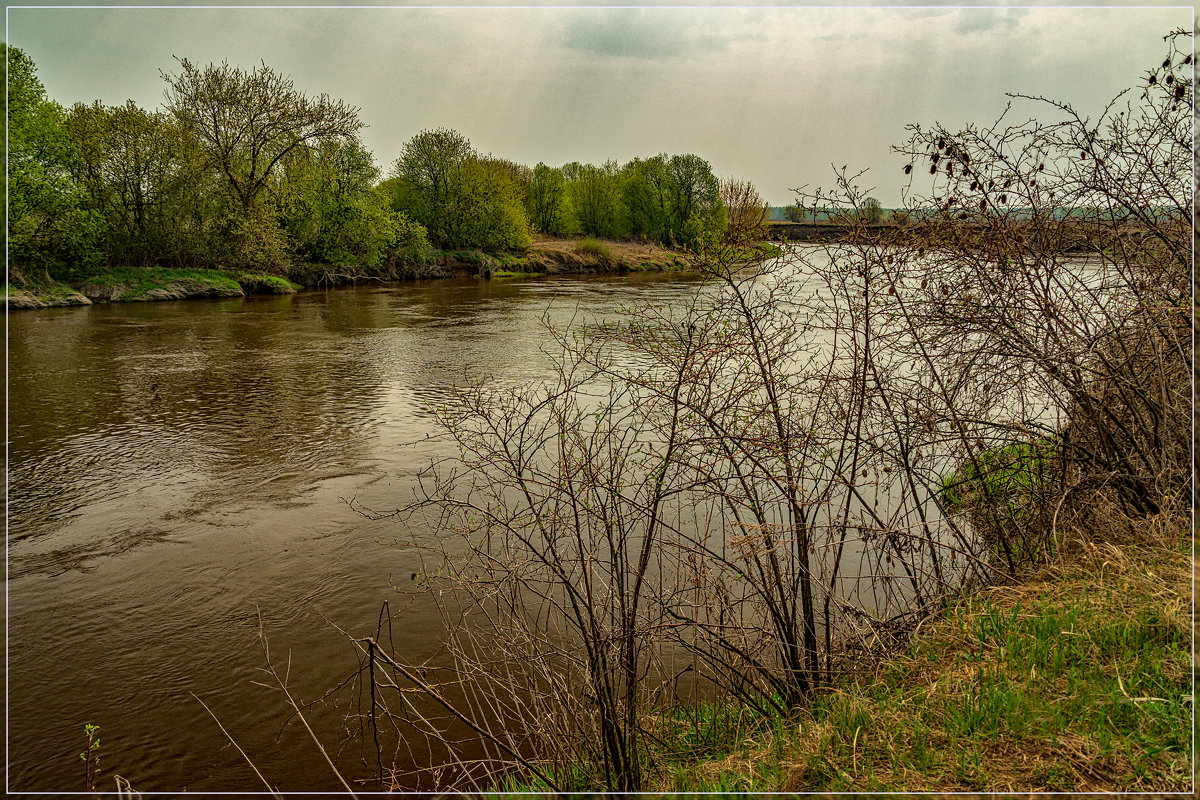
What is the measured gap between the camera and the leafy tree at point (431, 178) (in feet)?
155

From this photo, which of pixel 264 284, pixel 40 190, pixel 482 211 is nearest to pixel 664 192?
pixel 482 211

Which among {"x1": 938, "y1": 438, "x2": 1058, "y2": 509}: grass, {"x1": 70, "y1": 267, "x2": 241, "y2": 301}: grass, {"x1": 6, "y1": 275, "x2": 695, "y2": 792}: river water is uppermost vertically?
{"x1": 70, "y1": 267, "x2": 241, "y2": 301}: grass

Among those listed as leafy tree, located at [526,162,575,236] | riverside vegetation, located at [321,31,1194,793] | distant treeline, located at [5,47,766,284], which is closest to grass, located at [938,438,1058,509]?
riverside vegetation, located at [321,31,1194,793]

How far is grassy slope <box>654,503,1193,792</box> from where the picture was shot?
265 centimetres

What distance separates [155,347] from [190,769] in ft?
52.9

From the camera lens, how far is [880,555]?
5.02m

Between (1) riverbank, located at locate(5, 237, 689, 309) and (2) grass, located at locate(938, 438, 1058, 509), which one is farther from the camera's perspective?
(1) riverbank, located at locate(5, 237, 689, 309)

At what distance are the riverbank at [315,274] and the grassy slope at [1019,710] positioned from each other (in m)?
2.87

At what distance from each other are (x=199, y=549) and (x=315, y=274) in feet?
106

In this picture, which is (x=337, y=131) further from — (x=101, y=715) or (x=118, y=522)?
(x=101, y=715)

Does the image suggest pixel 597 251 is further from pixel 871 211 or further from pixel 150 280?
pixel 871 211

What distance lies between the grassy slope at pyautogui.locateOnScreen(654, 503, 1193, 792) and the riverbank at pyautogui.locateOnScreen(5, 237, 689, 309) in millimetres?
2871

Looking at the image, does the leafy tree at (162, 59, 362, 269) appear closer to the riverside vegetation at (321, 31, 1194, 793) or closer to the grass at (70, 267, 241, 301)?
the grass at (70, 267, 241, 301)

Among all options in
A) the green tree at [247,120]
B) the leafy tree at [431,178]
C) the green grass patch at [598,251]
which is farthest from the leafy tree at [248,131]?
the green grass patch at [598,251]
